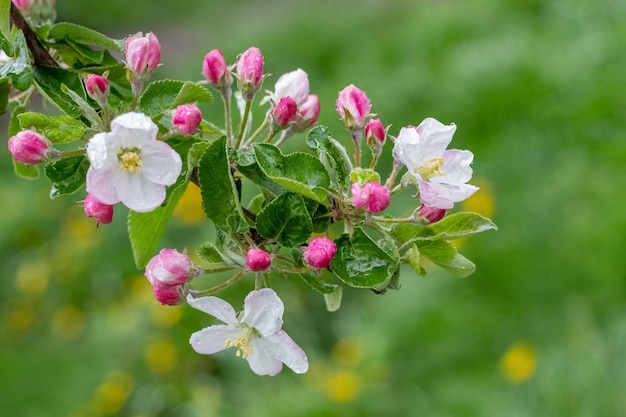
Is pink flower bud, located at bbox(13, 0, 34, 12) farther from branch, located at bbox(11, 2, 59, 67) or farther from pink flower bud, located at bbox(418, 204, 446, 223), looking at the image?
pink flower bud, located at bbox(418, 204, 446, 223)

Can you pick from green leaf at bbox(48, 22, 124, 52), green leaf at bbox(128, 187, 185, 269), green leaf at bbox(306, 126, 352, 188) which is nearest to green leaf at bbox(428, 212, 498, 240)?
green leaf at bbox(306, 126, 352, 188)

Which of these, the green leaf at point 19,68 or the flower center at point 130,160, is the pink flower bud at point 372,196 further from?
the green leaf at point 19,68

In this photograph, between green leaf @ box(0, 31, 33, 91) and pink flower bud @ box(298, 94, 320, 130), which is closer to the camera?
green leaf @ box(0, 31, 33, 91)

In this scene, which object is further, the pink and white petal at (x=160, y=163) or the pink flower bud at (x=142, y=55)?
the pink flower bud at (x=142, y=55)

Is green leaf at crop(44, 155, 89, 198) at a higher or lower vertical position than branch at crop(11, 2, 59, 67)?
lower

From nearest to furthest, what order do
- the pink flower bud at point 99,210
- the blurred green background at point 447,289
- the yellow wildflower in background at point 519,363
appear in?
the pink flower bud at point 99,210
the yellow wildflower in background at point 519,363
the blurred green background at point 447,289

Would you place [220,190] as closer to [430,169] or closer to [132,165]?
[132,165]

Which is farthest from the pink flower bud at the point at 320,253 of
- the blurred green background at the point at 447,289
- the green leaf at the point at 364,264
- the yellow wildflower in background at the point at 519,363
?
the yellow wildflower in background at the point at 519,363
